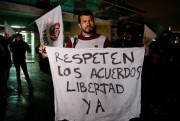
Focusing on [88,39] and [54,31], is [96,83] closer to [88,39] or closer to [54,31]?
[88,39]

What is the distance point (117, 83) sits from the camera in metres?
3.74

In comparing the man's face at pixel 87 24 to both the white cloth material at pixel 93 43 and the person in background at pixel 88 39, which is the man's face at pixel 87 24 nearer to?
the person in background at pixel 88 39

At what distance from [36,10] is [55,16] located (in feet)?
40.9

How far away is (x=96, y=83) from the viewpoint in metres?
3.71

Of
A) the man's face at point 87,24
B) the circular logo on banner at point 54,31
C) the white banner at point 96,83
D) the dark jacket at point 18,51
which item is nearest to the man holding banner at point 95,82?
the white banner at point 96,83

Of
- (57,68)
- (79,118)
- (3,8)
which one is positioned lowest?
(79,118)

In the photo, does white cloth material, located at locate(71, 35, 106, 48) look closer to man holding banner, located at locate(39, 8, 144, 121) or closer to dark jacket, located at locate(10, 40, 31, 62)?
man holding banner, located at locate(39, 8, 144, 121)

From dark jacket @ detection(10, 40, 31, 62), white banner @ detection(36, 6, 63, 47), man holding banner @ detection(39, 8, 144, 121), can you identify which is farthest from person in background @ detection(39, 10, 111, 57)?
dark jacket @ detection(10, 40, 31, 62)

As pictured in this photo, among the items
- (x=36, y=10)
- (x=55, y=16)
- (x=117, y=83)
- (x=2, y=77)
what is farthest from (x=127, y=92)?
(x=36, y=10)

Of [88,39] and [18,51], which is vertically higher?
[88,39]

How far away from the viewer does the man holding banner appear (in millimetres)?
3660

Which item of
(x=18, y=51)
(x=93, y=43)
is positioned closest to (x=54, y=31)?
(x=93, y=43)

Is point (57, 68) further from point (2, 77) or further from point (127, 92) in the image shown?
point (2, 77)

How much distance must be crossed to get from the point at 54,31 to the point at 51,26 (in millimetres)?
115
